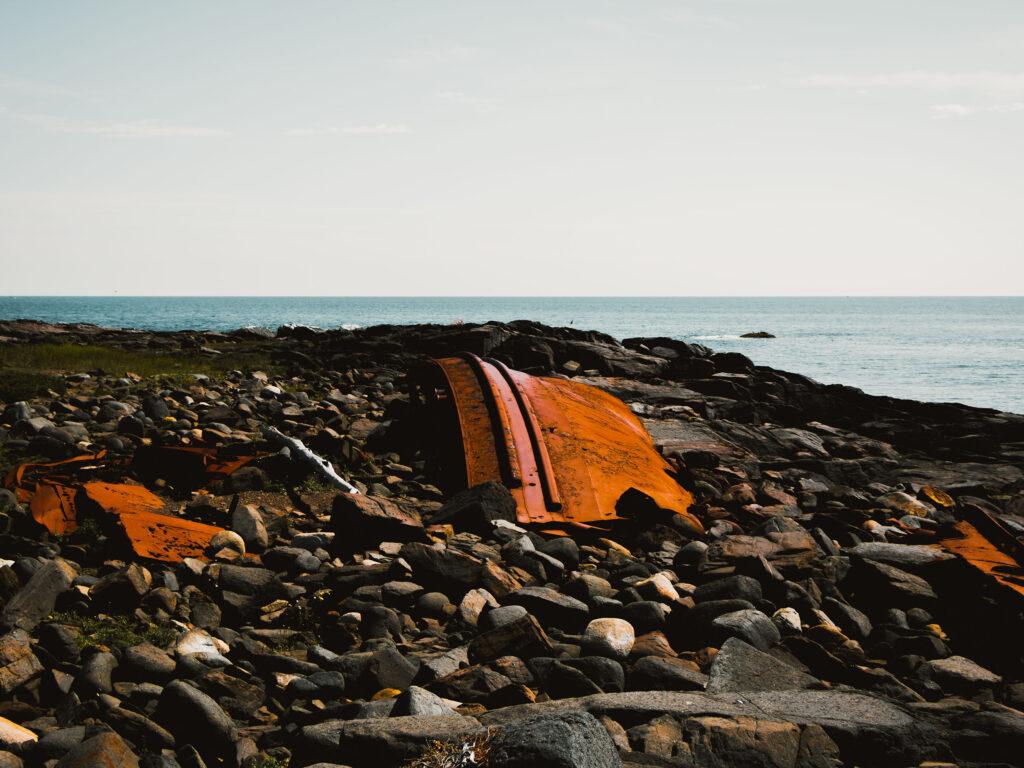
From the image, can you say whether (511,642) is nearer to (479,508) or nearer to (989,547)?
(479,508)

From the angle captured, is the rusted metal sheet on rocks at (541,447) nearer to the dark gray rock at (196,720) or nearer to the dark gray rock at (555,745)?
the dark gray rock at (196,720)

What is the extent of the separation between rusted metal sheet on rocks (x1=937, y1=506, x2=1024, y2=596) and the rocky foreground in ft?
0.38

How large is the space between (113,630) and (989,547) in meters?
4.84

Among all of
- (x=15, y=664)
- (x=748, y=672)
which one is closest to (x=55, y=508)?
(x=15, y=664)

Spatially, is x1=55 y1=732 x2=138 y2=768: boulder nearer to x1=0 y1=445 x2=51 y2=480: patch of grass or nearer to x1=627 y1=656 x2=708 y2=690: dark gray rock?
x1=627 y1=656 x2=708 y2=690: dark gray rock

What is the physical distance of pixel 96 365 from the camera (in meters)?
13.2

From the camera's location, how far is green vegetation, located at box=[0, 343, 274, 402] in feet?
33.1

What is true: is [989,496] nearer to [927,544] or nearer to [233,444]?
[927,544]

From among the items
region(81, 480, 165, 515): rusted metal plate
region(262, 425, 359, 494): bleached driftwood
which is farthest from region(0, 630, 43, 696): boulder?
region(262, 425, 359, 494): bleached driftwood

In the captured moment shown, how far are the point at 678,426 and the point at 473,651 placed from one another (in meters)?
6.89

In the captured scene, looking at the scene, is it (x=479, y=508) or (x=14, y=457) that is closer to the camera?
(x=479, y=508)

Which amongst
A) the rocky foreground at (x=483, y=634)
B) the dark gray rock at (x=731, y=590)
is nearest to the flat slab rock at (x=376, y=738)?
the rocky foreground at (x=483, y=634)

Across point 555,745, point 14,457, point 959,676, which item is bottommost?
point 959,676

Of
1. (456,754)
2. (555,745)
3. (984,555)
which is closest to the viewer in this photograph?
(555,745)
